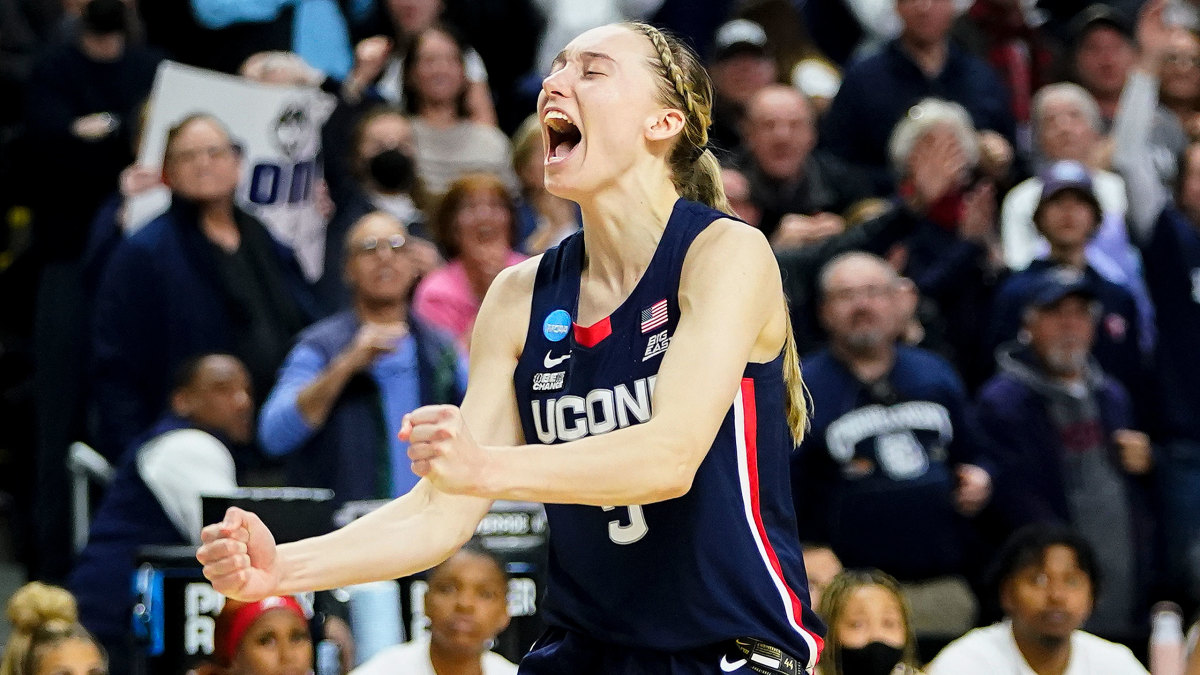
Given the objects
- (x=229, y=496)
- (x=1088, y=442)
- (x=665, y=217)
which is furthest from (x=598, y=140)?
(x=1088, y=442)

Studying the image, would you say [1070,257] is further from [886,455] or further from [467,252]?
[467,252]

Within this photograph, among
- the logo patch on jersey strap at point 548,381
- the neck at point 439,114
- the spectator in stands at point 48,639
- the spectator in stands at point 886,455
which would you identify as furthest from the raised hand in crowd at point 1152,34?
the logo patch on jersey strap at point 548,381

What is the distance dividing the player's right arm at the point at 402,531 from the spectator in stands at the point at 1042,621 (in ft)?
10.0

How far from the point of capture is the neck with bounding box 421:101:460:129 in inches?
340

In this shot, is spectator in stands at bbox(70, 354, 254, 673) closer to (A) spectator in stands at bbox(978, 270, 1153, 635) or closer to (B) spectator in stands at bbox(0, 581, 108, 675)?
(B) spectator in stands at bbox(0, 581, 108, 675)

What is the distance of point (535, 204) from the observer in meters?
8.30

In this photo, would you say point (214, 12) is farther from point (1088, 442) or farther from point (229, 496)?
point (1088, 442)

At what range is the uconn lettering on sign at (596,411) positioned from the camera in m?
3.25

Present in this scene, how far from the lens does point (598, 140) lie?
338 centimetres

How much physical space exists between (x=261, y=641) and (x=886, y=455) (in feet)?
8.57

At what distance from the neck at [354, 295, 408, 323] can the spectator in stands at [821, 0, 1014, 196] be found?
2825mm

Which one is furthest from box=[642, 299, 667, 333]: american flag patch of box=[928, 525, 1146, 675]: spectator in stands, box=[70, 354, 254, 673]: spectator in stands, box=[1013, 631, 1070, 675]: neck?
box=[1013, 631, 1070, 675]: neck

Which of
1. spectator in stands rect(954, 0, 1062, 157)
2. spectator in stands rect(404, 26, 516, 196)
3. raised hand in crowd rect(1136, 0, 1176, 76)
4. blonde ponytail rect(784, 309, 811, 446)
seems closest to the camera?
blonde ponytail rect(784, 309, 811, 446)

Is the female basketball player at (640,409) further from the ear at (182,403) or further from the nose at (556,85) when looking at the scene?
the ear at (182,403)
